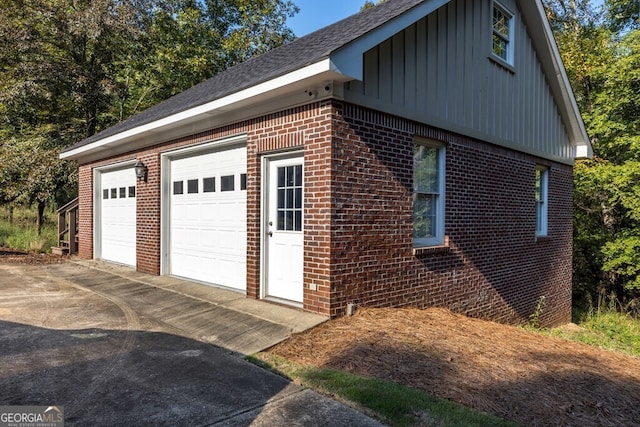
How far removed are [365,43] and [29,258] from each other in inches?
456

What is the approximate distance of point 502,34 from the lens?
8.98 metres

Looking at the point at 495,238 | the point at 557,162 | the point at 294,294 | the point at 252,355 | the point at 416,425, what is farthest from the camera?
the point at 557,162

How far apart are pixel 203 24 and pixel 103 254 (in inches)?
628

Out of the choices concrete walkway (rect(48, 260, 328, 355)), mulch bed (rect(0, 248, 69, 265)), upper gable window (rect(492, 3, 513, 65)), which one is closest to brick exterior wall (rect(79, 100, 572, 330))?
concrete walkway (rect(48, 260, 328, 355))

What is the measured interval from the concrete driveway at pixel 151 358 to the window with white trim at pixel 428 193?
271cm

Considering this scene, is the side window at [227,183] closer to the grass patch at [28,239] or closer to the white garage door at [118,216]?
the white garage door at [118,216]

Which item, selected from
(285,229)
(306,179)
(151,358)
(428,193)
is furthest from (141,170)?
(428,193)

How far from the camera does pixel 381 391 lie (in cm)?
359

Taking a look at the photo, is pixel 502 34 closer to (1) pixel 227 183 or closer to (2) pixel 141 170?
(1) pixel 227 183

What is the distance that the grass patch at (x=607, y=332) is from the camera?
8995mm

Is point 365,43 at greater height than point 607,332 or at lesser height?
greater

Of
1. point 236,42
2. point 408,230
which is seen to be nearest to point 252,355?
point 408,230

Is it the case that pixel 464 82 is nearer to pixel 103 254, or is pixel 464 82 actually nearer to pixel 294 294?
pixel 294 294
